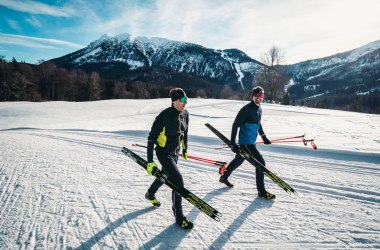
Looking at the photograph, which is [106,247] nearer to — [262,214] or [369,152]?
[262,214]

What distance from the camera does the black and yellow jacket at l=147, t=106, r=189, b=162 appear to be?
3898 millimetres

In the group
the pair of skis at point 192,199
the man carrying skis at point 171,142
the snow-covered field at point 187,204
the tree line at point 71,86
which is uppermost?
the tree line at point 71,86

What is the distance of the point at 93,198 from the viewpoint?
4.77m

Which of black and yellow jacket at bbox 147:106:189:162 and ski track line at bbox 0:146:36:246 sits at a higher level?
black and yellow jacket at bbox 147:106:189:162

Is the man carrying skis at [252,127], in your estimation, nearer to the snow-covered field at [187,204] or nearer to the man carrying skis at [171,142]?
the snow-covered field at [187,204]

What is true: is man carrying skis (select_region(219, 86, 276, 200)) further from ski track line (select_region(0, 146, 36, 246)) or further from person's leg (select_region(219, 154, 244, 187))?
ski track line (select_region(0, 146, 36, 246))

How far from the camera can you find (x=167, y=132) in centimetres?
395

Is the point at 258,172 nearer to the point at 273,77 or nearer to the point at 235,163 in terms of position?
the point at 235,163

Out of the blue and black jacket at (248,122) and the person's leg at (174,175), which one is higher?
the blue and black jacket at (248,122)

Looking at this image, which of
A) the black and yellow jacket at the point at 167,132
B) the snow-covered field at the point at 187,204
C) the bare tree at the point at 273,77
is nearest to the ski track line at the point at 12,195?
the snow-covered field at the point at 187,204

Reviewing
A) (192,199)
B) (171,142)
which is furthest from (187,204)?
(171,142)

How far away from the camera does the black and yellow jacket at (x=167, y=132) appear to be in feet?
12.8

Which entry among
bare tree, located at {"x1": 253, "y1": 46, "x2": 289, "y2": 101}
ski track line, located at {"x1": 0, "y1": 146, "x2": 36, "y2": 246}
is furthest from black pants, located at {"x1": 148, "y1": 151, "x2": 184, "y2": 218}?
bare tree, located at {"x1": 253, "y1": 46, "x2": 289, "y2": 101}

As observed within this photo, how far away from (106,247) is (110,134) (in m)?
9.90
